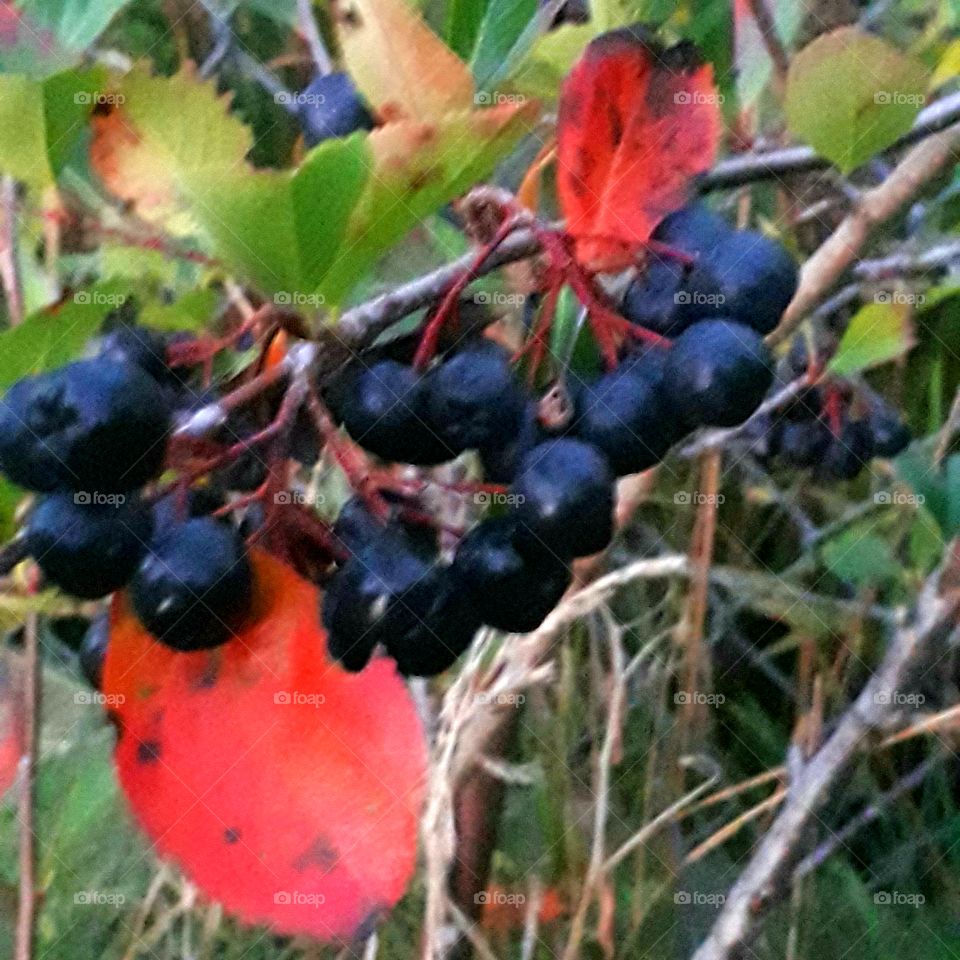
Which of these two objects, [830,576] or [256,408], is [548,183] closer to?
[256,408]

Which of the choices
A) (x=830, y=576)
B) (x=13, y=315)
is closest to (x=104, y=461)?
(x=13, y=315)

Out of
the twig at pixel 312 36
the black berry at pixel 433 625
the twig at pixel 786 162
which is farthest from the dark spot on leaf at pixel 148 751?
the twig at pixel 312 36

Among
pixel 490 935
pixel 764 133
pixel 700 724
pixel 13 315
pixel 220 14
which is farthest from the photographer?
pixel 700 724

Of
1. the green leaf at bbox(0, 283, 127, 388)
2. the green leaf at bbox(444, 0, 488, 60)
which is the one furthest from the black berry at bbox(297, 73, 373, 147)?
the green leaf at bbox(0, 283, 127, 388)

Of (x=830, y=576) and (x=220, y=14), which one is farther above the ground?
(x=220, y=14)

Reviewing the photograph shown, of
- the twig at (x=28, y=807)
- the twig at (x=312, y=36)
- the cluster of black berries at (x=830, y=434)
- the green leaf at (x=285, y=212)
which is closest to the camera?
the green leaf at (x=285, y=212)

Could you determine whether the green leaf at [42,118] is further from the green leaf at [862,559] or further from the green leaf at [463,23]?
the green leaf at [862,559]
